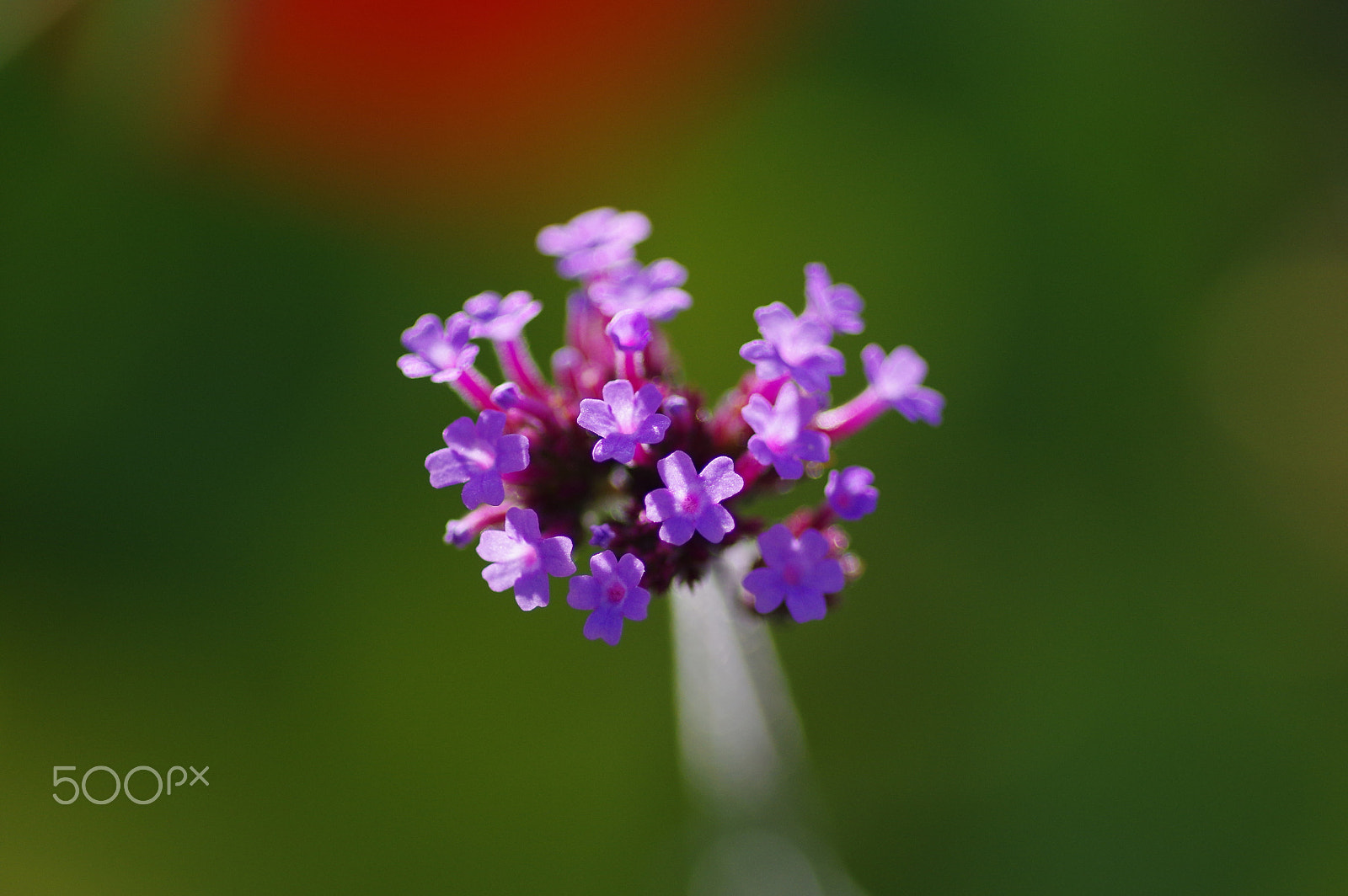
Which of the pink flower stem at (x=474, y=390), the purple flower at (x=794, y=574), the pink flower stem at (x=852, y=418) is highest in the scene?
the pink flower stem at (x=474, y=390)

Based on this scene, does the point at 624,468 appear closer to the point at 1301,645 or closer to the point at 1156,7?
the point at 1301,645

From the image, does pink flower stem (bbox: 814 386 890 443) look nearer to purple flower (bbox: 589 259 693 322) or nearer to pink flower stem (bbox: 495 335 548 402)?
purple flower (bbox: 589 259 693 322)

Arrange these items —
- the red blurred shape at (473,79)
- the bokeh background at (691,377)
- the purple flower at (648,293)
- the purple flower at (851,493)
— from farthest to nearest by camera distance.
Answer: the red blurred shape at (473,79), the bokeh background at (691,377), the purple flower at (648,293), the purple flower at (851,493)

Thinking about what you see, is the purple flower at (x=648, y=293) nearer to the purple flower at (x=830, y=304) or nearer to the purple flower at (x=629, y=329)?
the purple flower at (x=629, y=329)

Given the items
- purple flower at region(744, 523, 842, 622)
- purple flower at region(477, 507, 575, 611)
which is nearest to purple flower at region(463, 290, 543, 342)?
purple flower at region(477, 507, 575, 611)

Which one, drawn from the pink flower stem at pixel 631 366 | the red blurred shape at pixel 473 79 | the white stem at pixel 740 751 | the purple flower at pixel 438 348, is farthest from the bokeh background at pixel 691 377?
the purple flower at pixel 438 348

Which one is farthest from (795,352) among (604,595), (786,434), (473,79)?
(473,79)

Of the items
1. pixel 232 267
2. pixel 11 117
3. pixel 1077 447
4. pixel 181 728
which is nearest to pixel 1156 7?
pixel 1077 447
